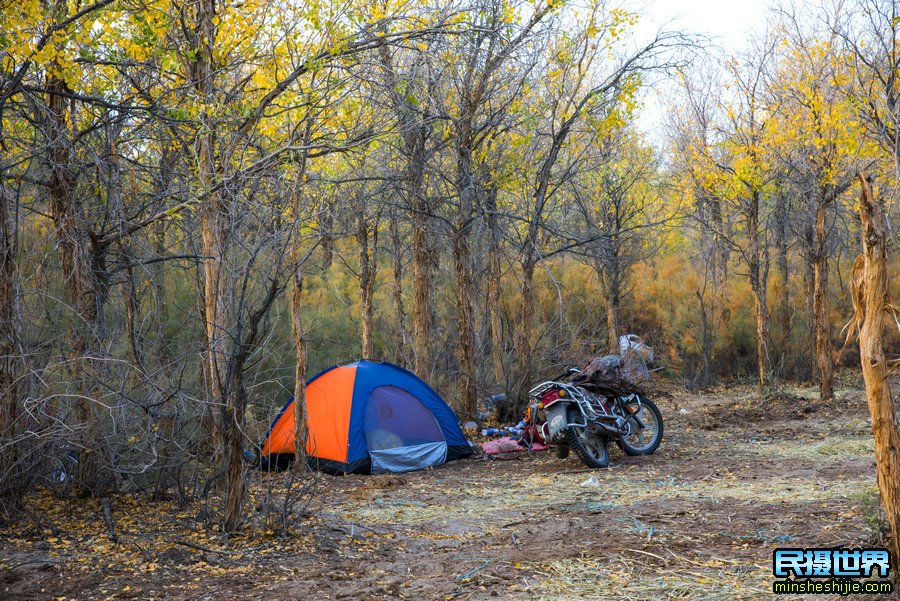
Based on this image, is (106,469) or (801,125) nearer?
(106,469)

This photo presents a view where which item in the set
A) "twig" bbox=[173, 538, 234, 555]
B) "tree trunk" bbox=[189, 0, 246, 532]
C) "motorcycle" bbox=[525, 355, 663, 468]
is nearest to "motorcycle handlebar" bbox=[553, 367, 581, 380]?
"motorcycle" bbox=[525, 355, 663, 468]

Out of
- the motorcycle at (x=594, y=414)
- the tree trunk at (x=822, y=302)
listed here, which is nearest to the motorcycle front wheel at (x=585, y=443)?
the motorcycle at (x=594, y=414)

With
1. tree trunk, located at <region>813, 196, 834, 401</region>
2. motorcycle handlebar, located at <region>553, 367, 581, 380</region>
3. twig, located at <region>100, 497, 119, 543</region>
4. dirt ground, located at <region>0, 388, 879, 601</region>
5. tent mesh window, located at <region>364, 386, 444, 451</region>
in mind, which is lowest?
dirt ground, located at <region>0, 388, 879, 601</region>

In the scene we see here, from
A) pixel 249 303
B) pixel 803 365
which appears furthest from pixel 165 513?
pixel 803 365

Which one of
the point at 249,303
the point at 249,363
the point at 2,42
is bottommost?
the point at 249,363

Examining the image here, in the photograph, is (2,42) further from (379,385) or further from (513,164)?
(513,164)

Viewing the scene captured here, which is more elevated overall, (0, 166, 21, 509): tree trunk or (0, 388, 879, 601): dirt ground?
(0, 166, 21, 509): tree trunk

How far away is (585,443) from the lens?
8.91 m

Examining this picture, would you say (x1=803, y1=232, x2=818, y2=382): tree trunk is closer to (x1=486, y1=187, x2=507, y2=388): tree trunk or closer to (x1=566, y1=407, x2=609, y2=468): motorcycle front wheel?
(x1=486, y1=187, x2=507, y2=388): tree trunk

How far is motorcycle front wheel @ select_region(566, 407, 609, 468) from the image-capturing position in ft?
28.9

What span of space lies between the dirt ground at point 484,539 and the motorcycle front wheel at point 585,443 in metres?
0.24

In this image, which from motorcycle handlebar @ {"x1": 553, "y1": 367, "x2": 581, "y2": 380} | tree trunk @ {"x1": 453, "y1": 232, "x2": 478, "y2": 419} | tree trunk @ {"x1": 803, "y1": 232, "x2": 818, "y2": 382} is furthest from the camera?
tree trunk @ {"x1": 803, "y1": 232, "x2": 818, "y2": 382}

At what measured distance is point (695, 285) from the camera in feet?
72.2

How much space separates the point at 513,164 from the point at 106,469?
26.7ft
